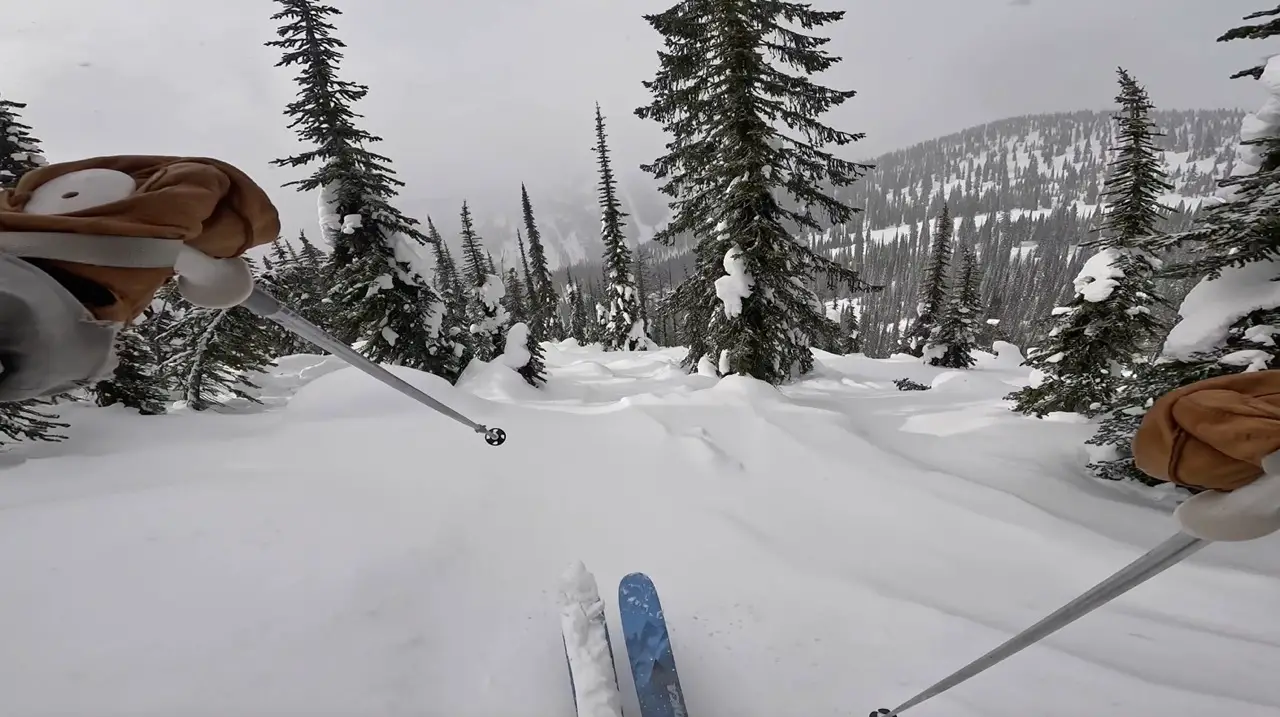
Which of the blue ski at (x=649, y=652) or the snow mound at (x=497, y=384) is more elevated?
the snow mound at (x=497, y=384)

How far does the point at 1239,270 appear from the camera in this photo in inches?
270

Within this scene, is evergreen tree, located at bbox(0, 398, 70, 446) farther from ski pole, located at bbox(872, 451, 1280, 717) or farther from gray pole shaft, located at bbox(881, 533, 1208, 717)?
ski pole, located at bbox(872, 451, 1280, 717)

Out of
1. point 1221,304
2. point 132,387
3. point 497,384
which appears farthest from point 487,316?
point 1221,304

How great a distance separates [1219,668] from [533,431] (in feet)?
25.3

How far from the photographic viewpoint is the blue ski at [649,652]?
3354mm

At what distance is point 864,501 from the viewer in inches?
241

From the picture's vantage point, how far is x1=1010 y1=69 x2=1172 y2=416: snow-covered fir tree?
414 inches

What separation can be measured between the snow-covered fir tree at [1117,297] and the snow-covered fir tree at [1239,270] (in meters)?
3.45

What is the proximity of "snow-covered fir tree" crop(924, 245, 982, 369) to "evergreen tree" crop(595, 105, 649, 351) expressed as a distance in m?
19.5

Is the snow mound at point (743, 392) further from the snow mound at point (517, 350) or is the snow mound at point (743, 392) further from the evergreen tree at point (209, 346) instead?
the evergreen tree at point (209, 346)

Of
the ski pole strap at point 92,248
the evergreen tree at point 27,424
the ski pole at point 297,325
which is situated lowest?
the evergreen tree at point 27,424

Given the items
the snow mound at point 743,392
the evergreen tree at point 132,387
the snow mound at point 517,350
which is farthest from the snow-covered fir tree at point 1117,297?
the evergreen tree at point 132,387

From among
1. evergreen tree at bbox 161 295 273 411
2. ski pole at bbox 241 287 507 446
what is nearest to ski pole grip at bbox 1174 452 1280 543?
ski pole at bbox 241 287 507 446

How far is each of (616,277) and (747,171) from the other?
2447cm
